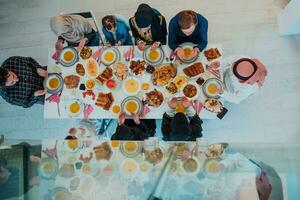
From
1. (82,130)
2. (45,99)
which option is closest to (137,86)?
(82,130)

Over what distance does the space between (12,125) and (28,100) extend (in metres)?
0.99

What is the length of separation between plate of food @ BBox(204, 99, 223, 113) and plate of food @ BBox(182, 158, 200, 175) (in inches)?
20.8

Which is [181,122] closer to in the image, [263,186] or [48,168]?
[263,186]

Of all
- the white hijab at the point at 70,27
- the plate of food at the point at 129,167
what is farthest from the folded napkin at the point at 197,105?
the white hijab at the point at 70,27

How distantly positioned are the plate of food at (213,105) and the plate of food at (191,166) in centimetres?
53

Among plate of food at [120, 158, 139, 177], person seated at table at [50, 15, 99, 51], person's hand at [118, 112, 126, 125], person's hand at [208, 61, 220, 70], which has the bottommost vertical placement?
plate of food at [120, 158, 139, 177]

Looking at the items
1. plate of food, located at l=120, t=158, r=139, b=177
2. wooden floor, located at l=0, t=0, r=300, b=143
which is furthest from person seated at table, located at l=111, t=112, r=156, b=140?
wooden floor, located at l=0, t=0, r=300, b=143

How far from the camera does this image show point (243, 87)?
9.42 ft

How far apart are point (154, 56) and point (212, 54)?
1.77 ft

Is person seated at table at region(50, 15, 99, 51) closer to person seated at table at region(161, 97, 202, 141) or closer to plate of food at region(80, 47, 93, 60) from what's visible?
plate of food at region(80, 47, 93, 60)

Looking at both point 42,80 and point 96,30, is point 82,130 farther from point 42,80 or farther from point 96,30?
point 96,30

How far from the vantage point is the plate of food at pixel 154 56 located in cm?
312

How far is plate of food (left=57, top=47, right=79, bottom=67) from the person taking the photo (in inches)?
129

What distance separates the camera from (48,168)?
114 inches
